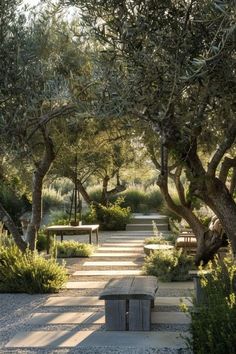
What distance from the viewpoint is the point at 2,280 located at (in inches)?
337

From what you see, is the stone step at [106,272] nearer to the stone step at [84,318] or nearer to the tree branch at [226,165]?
the tree branch at [226,165]

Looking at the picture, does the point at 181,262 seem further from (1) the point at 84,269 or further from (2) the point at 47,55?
(2) the point at 47,55

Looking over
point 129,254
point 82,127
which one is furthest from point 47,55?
point 129,254

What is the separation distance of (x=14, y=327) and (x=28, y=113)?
98.0 inches

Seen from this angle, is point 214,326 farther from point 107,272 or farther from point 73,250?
point 73,250

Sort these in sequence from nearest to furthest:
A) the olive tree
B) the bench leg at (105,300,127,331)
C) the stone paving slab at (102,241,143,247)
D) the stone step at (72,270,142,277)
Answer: the olive tree < the bench leg at (105,300,127,331) < the stone step at (72,270,142,277) < the stone paving slab at (102,241,143,247)

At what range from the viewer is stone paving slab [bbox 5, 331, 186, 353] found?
549 cm

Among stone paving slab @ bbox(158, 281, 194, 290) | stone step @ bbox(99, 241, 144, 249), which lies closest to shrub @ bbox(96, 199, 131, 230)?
stone step @ bbox(99, 241, 144, 249)

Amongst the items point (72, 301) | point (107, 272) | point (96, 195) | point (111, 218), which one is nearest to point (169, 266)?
point (107, 272)

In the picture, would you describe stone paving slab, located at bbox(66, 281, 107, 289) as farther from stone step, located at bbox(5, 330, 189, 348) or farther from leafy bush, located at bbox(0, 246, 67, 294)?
stone step, located at bbox(5, 330, 189, 348)

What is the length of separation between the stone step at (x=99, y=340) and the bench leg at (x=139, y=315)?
9cm

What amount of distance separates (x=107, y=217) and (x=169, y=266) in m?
11.4

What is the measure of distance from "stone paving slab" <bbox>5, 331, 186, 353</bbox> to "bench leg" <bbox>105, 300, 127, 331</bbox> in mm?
79

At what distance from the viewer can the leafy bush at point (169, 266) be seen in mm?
9422
